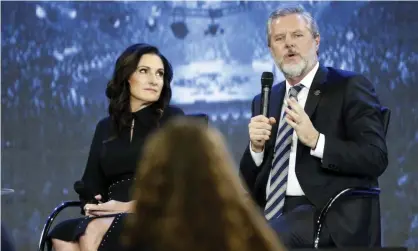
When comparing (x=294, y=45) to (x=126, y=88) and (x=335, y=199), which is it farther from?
(x=126, y=88)

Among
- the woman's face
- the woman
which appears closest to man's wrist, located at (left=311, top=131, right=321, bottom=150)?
the woman's face

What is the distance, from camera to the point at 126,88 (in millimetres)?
3873

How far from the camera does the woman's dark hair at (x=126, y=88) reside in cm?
382

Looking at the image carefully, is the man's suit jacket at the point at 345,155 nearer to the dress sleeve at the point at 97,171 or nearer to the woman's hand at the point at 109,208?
the woman's hand at the point at 109,208

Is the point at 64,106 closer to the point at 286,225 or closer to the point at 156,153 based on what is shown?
the point at 286,225

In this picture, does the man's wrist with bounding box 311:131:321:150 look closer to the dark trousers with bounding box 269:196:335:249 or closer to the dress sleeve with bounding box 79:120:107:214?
the dark trousers with bounding box 269:196:335:249

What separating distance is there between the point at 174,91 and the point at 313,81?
1.63 metres

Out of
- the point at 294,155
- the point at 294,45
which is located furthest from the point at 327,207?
the point at 294,45

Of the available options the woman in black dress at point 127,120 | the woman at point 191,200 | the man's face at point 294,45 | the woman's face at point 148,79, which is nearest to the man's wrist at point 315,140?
the man's face at point 294,45

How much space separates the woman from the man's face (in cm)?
245

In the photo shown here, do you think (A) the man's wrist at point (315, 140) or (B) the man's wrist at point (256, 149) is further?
(B) the man's wrist at point (256, 149)

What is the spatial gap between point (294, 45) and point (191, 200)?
252cm

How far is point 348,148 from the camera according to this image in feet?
10.5

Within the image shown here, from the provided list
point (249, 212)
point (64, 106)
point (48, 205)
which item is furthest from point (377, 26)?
point (249, 212)
